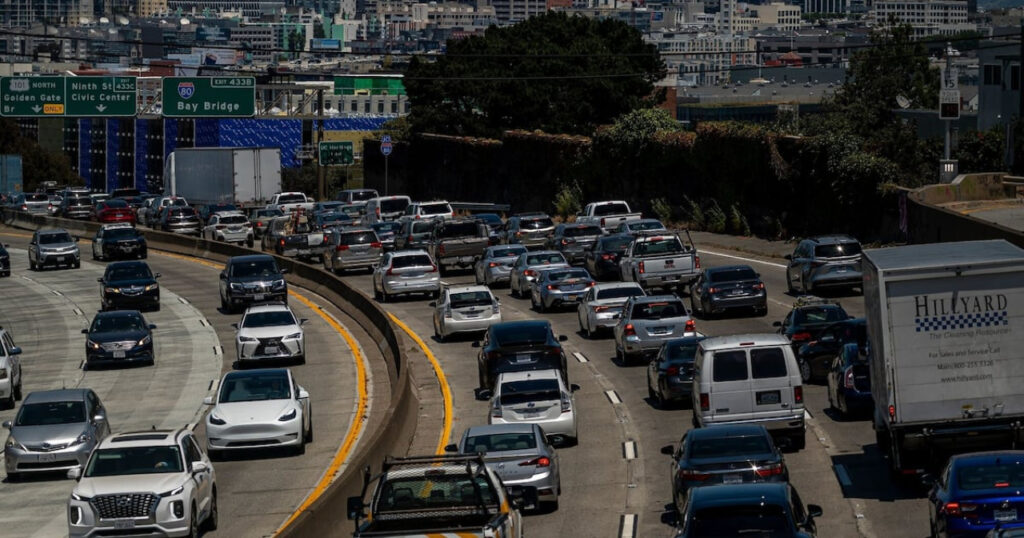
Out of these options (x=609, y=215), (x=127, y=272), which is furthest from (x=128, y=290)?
(x=609, y=215)

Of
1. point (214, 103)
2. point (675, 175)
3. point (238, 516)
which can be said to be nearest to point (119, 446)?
point (238, 516)

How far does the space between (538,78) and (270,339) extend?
65386 millimetres

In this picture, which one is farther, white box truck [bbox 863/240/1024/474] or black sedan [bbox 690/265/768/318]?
black sedan [bbox 690/265/768/318]

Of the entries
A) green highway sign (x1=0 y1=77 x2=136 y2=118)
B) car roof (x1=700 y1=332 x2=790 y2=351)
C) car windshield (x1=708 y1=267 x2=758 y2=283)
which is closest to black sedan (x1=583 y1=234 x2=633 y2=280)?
car windshield (x1=708 y1=267 x2=758 y2=283)

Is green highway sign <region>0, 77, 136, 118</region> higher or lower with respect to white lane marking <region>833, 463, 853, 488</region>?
higher

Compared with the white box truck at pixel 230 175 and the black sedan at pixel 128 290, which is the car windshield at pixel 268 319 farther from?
the white box truck at pixel 230 175

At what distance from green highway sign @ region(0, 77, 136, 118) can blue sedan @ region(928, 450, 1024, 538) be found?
277 feet

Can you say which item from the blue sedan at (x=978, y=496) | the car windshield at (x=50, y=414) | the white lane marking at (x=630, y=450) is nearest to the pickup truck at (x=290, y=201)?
the car windshield at (x=50, y=414)

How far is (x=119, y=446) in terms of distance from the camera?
2500 centimetres

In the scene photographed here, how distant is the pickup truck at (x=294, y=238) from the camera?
67.1 meters

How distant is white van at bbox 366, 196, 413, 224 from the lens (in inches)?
2950

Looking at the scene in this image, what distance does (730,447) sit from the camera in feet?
75.7

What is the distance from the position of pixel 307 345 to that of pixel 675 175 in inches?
1264

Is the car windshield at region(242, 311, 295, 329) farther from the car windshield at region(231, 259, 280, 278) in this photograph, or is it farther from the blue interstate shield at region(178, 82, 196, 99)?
the blue interstate shield at region(178, 82, 196, 99)
